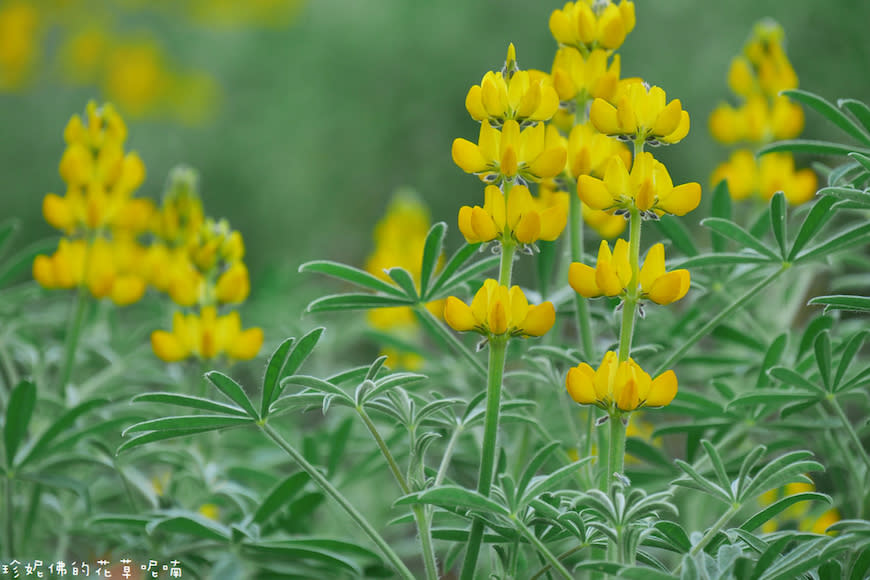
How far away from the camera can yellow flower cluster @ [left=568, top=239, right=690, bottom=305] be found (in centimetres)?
59

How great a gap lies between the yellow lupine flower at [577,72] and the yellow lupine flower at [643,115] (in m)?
0.13

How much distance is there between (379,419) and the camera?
46.3 inches

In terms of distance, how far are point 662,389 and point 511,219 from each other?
0.50 ft

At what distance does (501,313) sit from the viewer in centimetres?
58

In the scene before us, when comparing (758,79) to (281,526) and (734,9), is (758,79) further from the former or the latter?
(734,9)

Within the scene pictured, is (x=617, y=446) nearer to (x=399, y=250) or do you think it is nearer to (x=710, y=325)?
(x=710, y=325)

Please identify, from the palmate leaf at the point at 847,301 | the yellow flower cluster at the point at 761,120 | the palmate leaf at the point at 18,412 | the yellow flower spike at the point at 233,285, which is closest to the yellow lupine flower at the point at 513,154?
the palmate leaf at the point at 847,301

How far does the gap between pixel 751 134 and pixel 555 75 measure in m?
0.58

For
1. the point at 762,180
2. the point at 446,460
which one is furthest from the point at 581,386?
the point at 762,180

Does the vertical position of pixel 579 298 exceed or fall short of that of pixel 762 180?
it falls short

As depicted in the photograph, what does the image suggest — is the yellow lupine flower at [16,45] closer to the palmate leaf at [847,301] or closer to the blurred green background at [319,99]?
the blurred green background at [319,99]

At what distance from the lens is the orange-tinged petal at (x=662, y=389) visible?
58cm

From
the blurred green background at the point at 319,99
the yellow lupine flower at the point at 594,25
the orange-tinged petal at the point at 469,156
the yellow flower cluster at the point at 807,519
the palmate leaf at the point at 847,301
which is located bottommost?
the yellow flower cluster at the point at 807,519

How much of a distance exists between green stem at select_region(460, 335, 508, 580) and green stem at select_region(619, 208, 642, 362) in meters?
0.08
